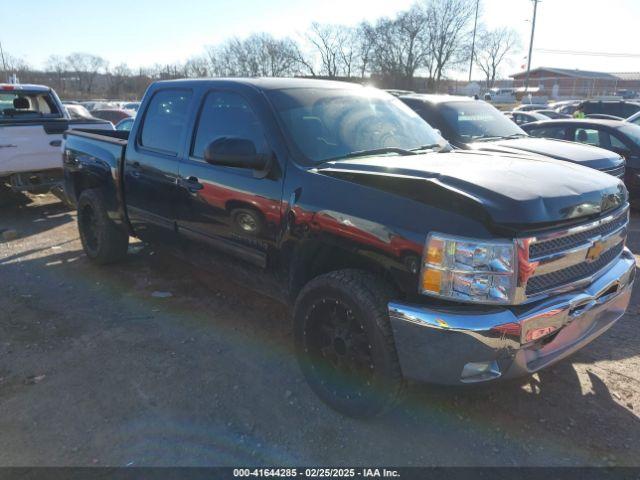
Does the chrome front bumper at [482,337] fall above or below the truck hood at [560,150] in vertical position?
below

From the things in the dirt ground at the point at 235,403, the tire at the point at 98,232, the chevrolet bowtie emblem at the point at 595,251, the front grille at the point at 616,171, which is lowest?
the dirt ground at the point at 235,403

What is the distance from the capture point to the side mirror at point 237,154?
10.1 feet

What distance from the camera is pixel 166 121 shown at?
4242 mm

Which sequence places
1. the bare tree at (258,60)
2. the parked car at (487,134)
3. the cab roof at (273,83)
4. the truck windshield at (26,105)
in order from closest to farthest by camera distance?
the cab roof at (273,83)
the parked car at (487,134)
the truck windshield at (26,105)
the bare tree at (258,60)

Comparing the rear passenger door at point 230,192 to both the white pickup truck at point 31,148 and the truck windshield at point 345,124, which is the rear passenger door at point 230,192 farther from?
the white pickup truck at point 31,148

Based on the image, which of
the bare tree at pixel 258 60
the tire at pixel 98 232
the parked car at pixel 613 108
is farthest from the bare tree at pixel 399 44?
the tire at pixel 98 232

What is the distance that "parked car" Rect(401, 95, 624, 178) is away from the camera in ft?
21.0

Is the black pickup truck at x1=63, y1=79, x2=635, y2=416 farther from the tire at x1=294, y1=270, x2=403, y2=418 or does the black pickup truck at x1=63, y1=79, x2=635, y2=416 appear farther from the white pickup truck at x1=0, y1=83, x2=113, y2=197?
the white pickup truck at x1=0, y1=83, x2=113, y2=197

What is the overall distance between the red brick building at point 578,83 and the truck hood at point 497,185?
208 feet

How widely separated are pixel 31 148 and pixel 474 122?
21.6 ft

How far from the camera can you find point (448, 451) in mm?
2639

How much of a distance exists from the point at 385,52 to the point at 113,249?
61947 mm

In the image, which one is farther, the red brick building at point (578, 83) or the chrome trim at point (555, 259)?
the red brick building at point (578, 83)

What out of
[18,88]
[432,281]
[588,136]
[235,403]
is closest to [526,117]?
[588,136]
